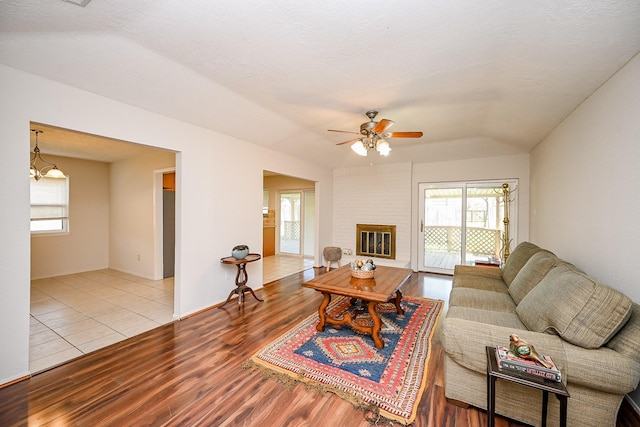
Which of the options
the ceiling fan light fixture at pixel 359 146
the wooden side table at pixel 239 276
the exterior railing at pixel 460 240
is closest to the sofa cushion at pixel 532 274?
the ceiling fan light fixture at pixel 359 146

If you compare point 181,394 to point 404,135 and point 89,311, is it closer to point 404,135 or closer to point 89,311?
point 89,311

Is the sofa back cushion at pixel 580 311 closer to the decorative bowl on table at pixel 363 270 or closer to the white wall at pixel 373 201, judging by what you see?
the decorative bowl on table at pixel 363 270

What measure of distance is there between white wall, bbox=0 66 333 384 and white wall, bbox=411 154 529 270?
2.40 metres

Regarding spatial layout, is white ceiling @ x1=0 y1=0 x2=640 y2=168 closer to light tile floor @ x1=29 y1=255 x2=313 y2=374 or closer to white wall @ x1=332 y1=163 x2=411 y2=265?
light tile floor @ x1=29 y1=255 x2=313 y2=374

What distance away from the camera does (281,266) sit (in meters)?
5.90

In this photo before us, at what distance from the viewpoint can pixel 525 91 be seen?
237cm

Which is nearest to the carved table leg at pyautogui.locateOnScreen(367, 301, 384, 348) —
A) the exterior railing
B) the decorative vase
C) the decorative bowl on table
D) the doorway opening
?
the decorative bowl on table

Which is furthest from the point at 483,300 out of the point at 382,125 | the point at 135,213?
the point at 135,213

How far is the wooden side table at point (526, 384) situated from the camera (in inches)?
45.3

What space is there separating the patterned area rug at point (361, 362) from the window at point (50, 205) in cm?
540

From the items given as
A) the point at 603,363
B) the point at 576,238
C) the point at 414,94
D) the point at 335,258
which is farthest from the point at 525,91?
the point at 335,258

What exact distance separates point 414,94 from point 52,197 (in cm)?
660

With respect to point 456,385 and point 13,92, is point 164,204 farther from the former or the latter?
point 456,385

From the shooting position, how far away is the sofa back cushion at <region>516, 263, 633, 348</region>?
4.55 feet
